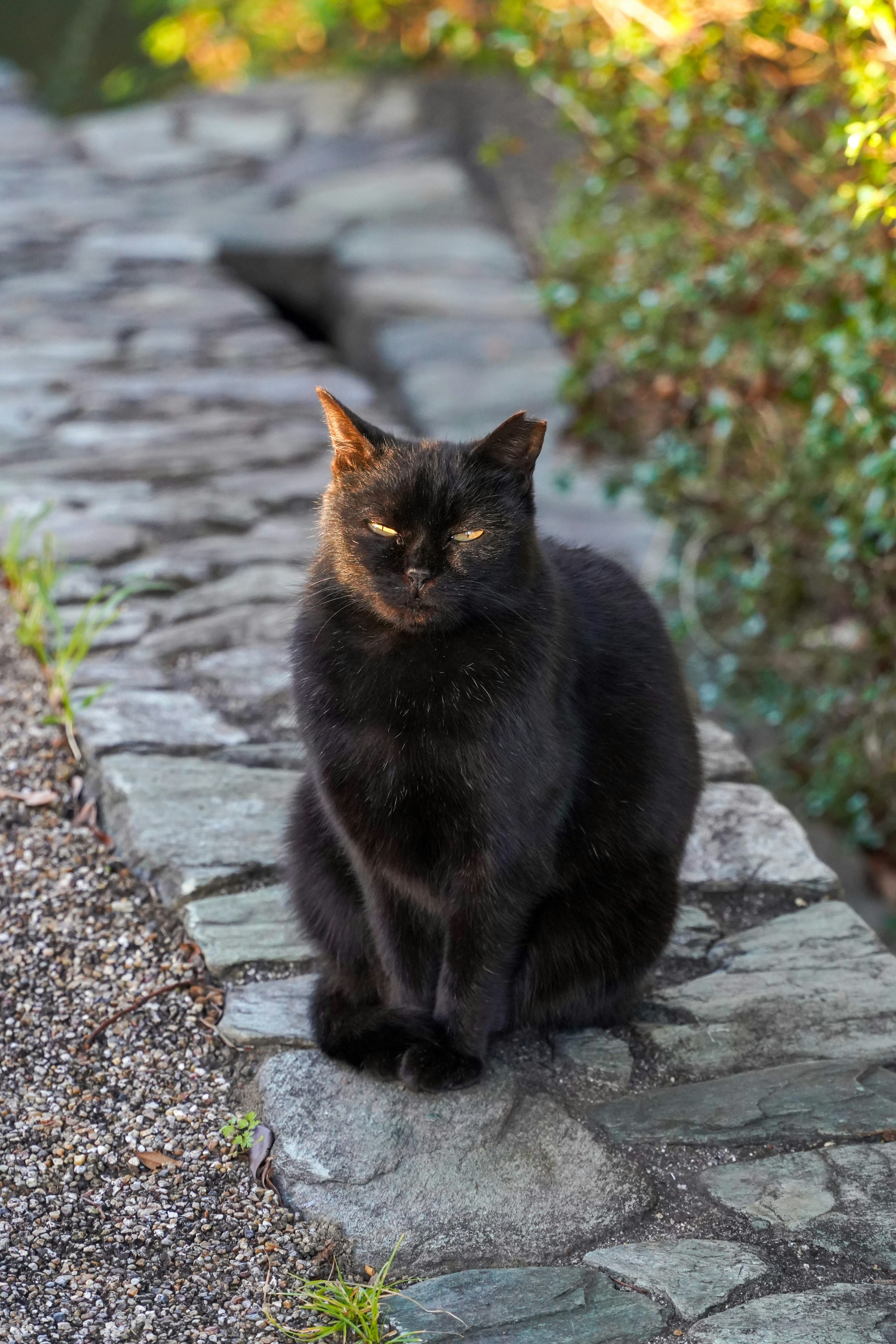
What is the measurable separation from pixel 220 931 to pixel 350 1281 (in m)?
0.74

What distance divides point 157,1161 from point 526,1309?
1.94ft

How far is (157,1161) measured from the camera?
6.33 ft

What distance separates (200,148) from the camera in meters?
7.48

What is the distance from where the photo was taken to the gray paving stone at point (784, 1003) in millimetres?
2217

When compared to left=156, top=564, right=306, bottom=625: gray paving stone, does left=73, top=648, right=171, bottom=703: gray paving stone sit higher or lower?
higher

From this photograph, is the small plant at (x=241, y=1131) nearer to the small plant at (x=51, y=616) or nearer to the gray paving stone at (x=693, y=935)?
the gray paving stone at (x=693, y=935)

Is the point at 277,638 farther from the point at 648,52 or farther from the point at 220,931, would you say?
the point at 648,52

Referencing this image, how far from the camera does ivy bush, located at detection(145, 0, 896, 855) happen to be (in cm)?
339

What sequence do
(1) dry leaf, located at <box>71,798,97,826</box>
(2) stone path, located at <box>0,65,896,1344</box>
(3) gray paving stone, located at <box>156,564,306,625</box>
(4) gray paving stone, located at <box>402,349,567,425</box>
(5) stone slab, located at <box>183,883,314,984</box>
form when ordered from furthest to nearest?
1. (4) gray paving stone, located at <box>402,349,567,425</box>
2. (3) gray paving stone, located at <box>156,564,306,625</box>
3. (1) dry leaf, located at <box>71,798,97,826</box>
4. (5) stone slab, located at <box>183,883,314,984</box>
5. (2) stone path, located at <box>0,65,896,1344</box>

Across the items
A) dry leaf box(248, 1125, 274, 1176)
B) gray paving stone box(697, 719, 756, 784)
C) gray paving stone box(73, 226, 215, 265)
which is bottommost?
gray paving stone box(73, 226, 215, 265)

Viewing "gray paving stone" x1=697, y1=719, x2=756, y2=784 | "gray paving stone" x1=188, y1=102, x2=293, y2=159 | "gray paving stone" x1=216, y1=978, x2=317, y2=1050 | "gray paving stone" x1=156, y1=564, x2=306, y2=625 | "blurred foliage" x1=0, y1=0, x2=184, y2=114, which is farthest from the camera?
"blurred foliage" x1=0, y1=0, x2=184, y2=114

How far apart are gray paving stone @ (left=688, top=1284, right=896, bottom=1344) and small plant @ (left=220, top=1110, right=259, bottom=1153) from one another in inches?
27.5

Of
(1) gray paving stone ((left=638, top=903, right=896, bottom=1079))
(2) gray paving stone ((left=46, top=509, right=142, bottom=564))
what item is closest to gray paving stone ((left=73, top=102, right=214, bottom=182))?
(2) gray paving stone ((left=46, top=509, right=142, bottom=564))

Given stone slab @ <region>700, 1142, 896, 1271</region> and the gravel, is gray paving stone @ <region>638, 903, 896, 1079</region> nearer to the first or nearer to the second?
stone slab @ <region>700, 1142, 896, 1271</region>
